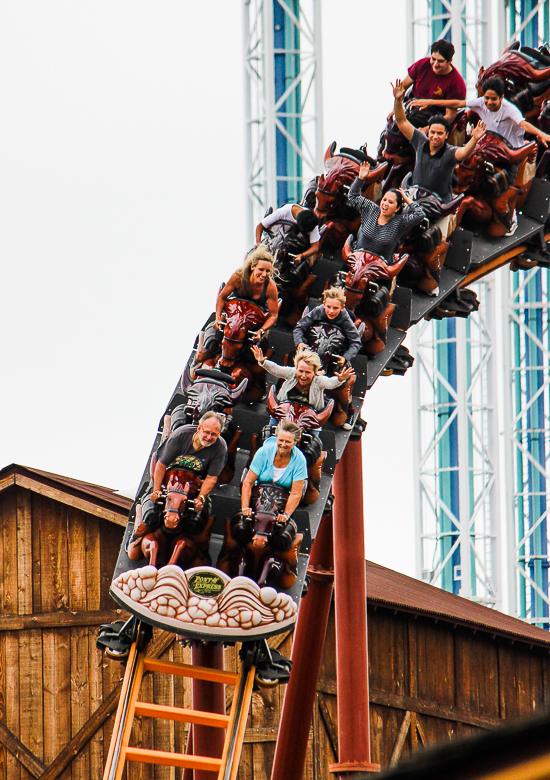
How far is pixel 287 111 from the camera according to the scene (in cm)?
1675

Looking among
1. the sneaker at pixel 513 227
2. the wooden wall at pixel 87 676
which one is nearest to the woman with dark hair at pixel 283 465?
the sneaker at pixel 513 227

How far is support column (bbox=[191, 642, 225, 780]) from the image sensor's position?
275 inches

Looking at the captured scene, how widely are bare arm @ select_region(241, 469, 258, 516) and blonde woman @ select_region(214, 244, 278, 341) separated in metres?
1.06

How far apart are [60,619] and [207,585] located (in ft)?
19.1

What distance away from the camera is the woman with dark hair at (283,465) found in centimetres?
651

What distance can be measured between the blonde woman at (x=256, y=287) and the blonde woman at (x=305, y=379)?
292mm

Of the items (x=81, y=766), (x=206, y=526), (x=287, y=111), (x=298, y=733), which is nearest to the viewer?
(x=206, y=526)

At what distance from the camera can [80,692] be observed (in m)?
11.5

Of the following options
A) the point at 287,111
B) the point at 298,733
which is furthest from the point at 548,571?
the point at 298,733

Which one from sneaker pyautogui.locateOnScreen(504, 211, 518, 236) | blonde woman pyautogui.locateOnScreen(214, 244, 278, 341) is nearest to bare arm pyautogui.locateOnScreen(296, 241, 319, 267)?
blonde woman pyautogui.locateOnScreen(214, 244, 278, 341)

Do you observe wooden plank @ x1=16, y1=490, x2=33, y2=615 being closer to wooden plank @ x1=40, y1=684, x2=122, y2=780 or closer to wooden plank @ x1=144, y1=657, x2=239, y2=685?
wooden plank @ x1=40, y1=684, x2=122, y2=780

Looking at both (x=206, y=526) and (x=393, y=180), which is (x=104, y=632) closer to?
(x=206, y=526)

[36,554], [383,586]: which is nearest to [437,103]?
[383,586]

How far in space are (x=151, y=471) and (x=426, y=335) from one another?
12.3m
